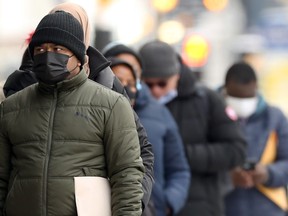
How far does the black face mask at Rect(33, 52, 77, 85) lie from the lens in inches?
192

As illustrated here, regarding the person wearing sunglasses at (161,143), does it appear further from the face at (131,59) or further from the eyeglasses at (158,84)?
the eyeglasses at (158,84)

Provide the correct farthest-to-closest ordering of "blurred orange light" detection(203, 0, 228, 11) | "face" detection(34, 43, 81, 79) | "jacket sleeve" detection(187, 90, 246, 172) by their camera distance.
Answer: "blurred orange light" detection(203, 0, 228, 11)
"jacket sleeve" detection(187, 90, 246, 172)
"face" detection(34, 43, 81, 79)

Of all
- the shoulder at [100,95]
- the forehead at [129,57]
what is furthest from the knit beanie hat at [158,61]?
the shoulder at [100,95]

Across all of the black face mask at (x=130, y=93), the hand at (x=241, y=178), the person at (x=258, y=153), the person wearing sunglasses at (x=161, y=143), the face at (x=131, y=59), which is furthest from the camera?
the person at (x=258, y=153)

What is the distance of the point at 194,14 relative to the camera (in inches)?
1399

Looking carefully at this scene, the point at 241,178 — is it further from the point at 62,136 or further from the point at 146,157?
the point at 62,136

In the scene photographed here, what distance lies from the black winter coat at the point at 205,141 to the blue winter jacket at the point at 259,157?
2.44 ft

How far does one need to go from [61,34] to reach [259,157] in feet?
13.7

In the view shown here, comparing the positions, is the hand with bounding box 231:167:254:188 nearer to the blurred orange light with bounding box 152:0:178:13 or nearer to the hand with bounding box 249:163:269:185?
the hand with bounding box 249:163:269:185

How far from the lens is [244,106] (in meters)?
8.85

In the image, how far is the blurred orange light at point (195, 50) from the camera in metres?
32.5

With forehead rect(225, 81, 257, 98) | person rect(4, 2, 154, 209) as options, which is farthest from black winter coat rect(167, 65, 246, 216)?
person rect(4, 2, 154, 209)

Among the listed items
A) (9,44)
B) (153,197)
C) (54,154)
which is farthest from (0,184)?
(9,44)

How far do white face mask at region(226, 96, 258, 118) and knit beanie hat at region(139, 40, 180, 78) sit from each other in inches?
32.7
